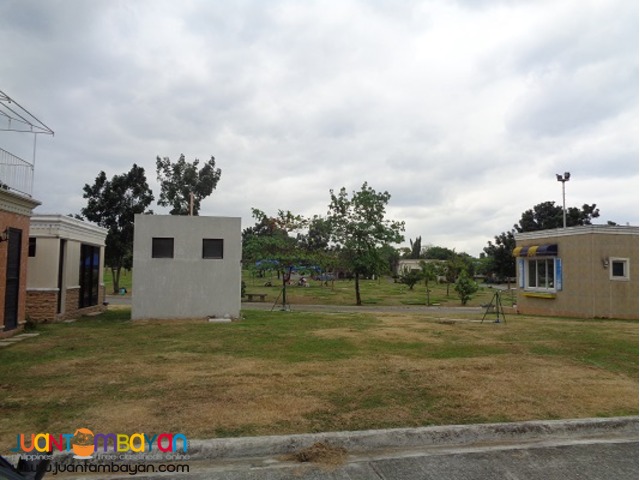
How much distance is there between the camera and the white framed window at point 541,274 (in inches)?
853

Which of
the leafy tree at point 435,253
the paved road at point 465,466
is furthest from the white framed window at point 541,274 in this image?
the leafy tree at point 435,253

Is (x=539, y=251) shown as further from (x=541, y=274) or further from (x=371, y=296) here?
(x=371, y=296)

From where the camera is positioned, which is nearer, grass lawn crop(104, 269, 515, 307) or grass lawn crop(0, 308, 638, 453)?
grass lawn crop(0, 308, 638, 453)

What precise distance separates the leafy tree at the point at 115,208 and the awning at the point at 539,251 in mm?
26605

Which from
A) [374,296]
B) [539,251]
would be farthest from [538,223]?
[539,251]

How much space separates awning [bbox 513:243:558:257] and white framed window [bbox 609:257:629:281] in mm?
2298

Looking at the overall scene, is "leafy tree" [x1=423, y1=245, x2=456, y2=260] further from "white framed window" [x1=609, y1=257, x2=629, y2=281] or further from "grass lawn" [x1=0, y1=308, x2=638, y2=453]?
"grass lawn" [x1=0, y1=308, x2=638, y2=453]

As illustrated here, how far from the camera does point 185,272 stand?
1587cm

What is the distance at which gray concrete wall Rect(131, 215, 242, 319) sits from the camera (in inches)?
612

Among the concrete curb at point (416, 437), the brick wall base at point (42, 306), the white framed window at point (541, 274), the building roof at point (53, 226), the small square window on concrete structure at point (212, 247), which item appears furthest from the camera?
the white framed window at point (541, 274)

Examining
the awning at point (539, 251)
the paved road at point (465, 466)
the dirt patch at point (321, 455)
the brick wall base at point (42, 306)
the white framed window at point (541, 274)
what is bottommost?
the paved road at point (465, 466)

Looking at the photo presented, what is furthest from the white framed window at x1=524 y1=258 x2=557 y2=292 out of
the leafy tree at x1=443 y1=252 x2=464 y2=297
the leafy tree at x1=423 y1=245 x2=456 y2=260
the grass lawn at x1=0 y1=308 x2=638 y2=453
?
the leafy tree at x1=423 y1=245 x2=456 y2=260

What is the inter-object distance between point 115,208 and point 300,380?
30647mm

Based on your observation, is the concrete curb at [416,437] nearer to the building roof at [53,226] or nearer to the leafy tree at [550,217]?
the building roof at [53,226]
